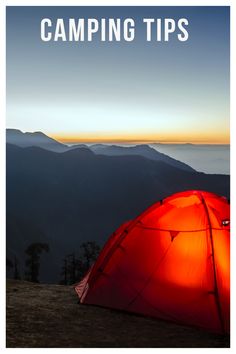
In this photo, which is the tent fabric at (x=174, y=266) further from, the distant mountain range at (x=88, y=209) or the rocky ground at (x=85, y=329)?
the distant mountain range at (x=88, y=209)

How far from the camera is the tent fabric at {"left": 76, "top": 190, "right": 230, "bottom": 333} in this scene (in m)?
9.95

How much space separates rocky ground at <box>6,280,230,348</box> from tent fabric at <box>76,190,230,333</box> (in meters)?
0.31

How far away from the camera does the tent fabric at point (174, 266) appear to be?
9.95m

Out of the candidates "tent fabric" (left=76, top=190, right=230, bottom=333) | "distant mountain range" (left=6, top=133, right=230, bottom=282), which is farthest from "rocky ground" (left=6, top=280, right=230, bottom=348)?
Answer: "distant mountain range" (left=6, top=133, right=230, bottom=282)

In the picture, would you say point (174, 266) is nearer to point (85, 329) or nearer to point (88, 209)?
point (85, 329)

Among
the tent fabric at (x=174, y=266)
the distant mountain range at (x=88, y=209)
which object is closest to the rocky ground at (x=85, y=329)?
the tent fabric at (x=174, y=266)

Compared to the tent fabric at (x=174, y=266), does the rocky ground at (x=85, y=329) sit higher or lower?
lower

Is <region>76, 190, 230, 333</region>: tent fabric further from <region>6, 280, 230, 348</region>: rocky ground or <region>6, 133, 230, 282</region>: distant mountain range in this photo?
<region>6, 133, 230, 282</region>: distant mountain range

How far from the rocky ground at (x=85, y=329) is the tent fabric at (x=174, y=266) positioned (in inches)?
12.2

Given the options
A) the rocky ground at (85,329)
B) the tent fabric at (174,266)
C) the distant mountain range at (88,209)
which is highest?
the tent fabric at (174,266)
